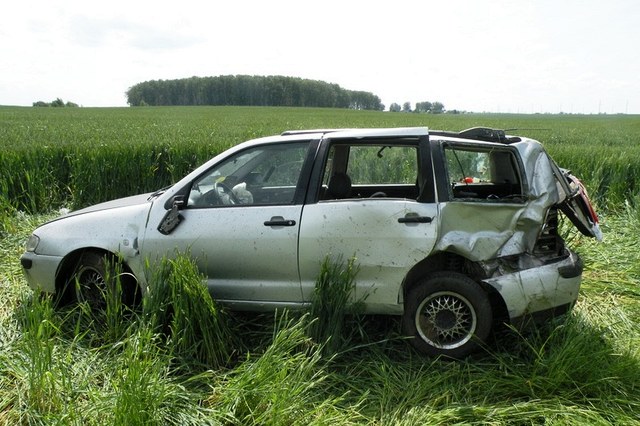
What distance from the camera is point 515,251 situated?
4.00m

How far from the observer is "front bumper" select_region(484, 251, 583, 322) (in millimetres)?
3859

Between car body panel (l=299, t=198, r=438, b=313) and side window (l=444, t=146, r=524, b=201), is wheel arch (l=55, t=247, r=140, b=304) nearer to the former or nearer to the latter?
car body panel (l=299, t=198, r=438, b=313)

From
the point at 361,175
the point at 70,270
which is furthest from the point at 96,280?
the point at 361,175

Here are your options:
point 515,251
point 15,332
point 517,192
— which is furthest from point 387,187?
point 15,332

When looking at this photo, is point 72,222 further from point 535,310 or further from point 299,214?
point 535,310

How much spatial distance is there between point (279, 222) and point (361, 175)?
1936 mm

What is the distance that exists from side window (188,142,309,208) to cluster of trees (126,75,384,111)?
323ft

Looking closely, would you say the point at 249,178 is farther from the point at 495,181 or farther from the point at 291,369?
the point at 495,181

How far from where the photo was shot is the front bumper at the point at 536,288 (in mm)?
3859

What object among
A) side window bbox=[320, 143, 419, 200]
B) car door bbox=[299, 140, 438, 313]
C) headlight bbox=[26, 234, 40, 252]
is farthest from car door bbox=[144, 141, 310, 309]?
headlight bbox=[26, 234, 40, 252]

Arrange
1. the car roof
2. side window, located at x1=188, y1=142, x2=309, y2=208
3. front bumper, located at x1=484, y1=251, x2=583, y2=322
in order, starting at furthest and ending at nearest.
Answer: side window, located at x1=188, y1=142, x2=309, y2=208
the car roof
front bumper, located at x1=484, y1=251, x2=583, y2=322

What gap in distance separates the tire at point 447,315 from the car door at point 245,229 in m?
0.94

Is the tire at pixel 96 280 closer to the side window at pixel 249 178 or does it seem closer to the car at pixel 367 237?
the car at pixel 367 237

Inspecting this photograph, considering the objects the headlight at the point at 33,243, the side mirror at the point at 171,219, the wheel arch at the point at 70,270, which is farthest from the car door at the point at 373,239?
the headlight at the point at 33,243
